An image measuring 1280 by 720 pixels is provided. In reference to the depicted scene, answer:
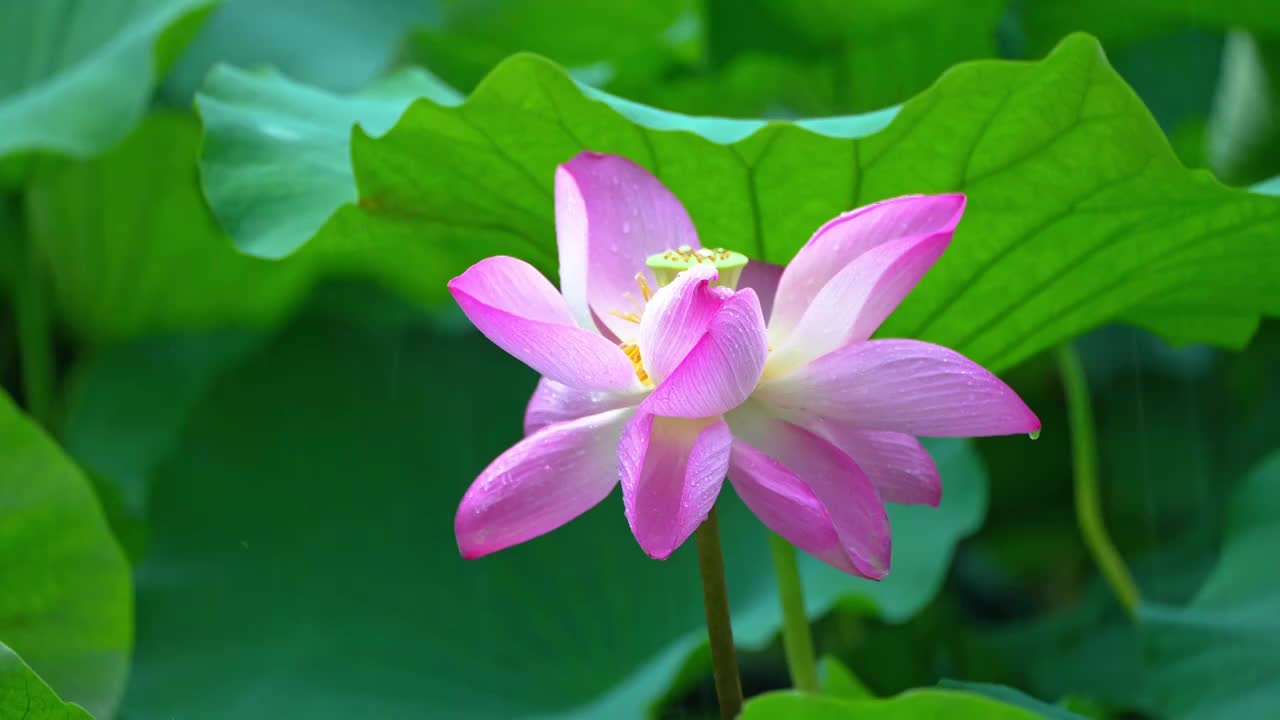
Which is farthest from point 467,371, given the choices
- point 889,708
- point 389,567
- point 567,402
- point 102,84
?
point 889,708

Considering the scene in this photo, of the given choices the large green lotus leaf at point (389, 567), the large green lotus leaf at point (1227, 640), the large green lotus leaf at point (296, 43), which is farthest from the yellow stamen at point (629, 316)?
the large green lotus leaf at point (296, 43)

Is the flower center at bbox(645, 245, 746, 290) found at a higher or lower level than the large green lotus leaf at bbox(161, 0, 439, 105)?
lower

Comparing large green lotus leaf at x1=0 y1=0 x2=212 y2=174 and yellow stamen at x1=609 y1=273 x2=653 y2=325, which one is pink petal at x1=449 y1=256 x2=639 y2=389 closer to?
yellow stamen at x1=609 y1=273 x2=653 y2=325

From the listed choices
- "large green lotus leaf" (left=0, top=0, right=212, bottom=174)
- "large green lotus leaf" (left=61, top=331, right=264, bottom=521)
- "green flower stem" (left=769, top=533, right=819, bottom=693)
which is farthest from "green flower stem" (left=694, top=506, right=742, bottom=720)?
"large green lotus leaf" (left=61, top=331, right=264, bottom=521)

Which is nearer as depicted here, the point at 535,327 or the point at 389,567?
the point at 535,327

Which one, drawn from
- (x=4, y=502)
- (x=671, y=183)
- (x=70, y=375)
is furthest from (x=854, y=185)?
(x=70, y=375)

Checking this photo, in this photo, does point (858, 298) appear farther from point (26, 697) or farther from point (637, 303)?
point (26, 697)
